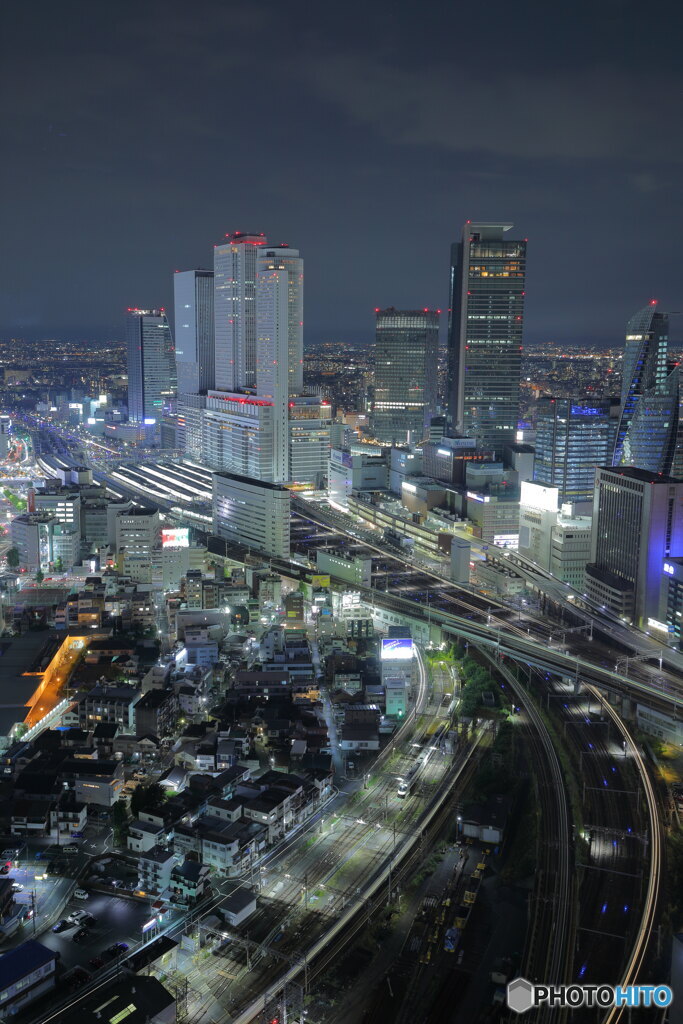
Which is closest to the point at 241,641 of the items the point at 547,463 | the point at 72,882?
the point at 72,882

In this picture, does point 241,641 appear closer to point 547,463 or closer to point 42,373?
point 547,463

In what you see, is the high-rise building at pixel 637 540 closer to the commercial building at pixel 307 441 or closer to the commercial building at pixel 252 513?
the commercial building at pixel 252 513

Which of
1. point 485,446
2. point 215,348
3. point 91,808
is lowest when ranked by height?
point 91,808

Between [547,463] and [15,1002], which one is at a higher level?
[547,463]

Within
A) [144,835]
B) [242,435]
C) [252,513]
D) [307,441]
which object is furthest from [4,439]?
[144,835]

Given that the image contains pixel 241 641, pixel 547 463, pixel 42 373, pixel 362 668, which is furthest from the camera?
pixel 42 373

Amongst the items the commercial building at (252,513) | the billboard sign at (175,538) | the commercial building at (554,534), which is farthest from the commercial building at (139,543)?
the commercial building at (554,534)
